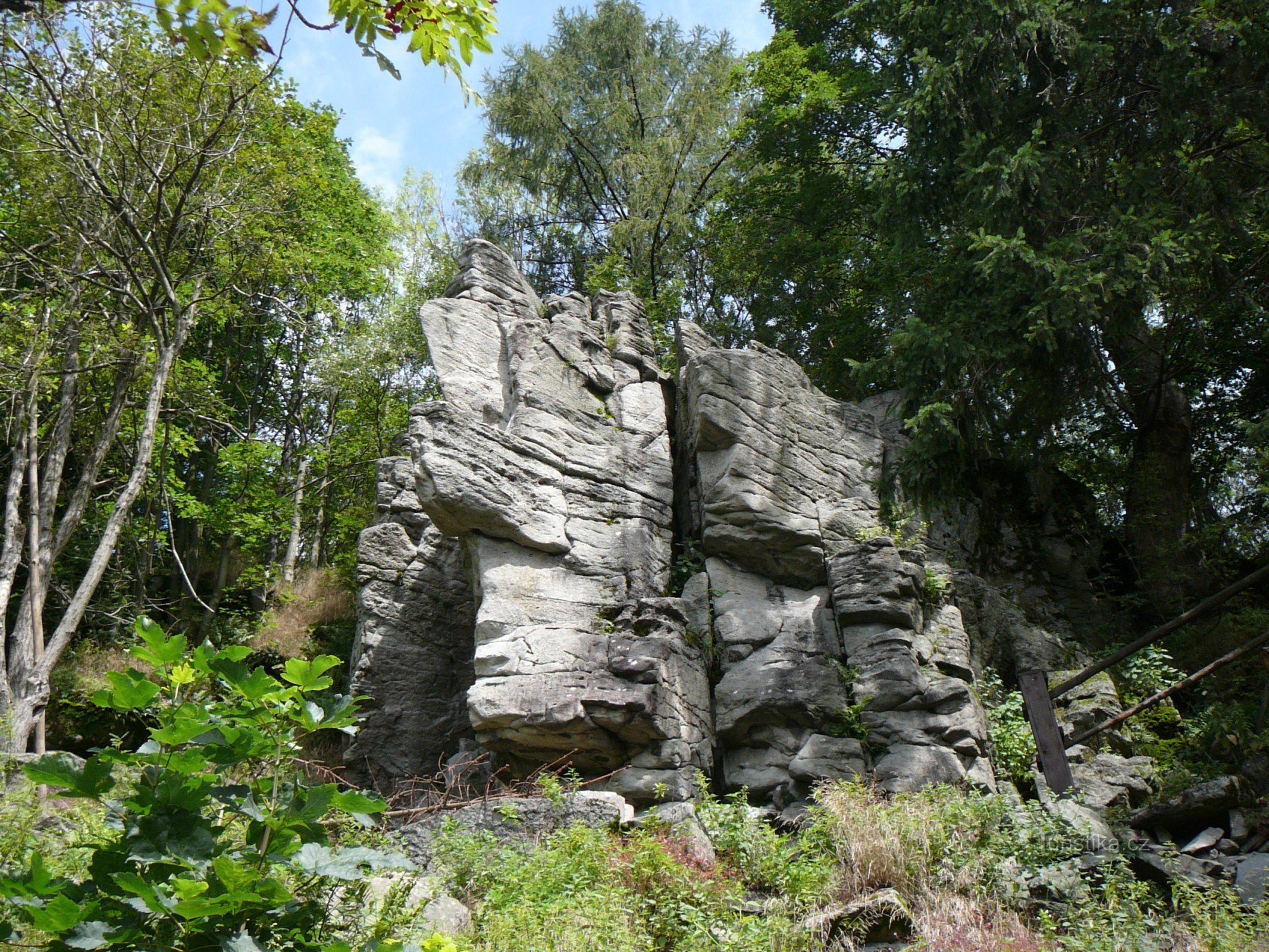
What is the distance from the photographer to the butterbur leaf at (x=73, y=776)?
2498 mm

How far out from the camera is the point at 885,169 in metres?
13.4

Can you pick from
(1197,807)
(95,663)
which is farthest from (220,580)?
(1197,807)

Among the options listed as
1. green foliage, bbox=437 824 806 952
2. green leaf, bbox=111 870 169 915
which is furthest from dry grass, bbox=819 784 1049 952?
green leaf, bbox=111 870 169 915

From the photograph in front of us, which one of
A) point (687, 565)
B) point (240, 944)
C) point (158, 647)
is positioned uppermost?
point (687, 565)

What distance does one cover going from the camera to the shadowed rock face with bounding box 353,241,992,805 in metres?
10.1

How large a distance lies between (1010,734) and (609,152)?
54.0 feet

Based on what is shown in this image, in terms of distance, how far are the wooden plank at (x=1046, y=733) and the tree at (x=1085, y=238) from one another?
3192 mm

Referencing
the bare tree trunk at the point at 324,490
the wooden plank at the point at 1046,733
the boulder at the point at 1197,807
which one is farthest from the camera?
the bare tree trunk at the point at 324,490

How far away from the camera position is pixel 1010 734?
10898 millimetres

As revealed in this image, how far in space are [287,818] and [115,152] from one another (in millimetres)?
13270

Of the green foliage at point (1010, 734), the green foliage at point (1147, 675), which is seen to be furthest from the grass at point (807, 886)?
the green foliage at point (1147, 675)

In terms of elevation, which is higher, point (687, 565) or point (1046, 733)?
point (687, 565)

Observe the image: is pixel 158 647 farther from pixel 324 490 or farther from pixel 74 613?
pixel 324 490

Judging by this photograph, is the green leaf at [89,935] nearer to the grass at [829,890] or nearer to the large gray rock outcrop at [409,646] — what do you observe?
the grass at [829,890]
